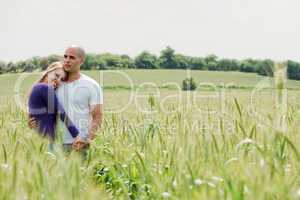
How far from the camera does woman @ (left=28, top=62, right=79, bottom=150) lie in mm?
4652

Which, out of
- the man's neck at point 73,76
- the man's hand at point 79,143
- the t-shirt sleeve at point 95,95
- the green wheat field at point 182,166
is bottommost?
the man's hand at point 79,143

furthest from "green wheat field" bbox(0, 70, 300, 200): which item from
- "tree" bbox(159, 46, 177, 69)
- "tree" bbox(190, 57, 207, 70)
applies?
"tree" bbox(159, 46, 177, 69)

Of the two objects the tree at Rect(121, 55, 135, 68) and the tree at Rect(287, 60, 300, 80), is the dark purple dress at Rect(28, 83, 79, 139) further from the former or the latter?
the tree at Rect(121, 55, 135, 68)

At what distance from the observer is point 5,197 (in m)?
1.99

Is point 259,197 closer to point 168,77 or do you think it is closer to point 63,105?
point 63,105

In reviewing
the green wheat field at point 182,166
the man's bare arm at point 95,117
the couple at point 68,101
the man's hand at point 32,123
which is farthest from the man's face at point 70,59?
the green wheat field at point 182,166

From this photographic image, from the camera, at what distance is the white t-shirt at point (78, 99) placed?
4.77 m

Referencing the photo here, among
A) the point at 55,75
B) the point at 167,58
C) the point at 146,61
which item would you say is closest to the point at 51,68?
the point at 55,75

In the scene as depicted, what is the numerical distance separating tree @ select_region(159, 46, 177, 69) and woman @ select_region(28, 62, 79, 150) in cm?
5833

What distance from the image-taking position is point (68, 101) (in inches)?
188

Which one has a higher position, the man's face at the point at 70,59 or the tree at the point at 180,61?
the man's face at the point at 70,59

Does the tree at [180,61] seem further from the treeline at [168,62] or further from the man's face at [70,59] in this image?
the man's face at [70,59]

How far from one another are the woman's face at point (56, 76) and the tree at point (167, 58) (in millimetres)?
58321

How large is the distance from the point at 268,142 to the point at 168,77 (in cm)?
4511
